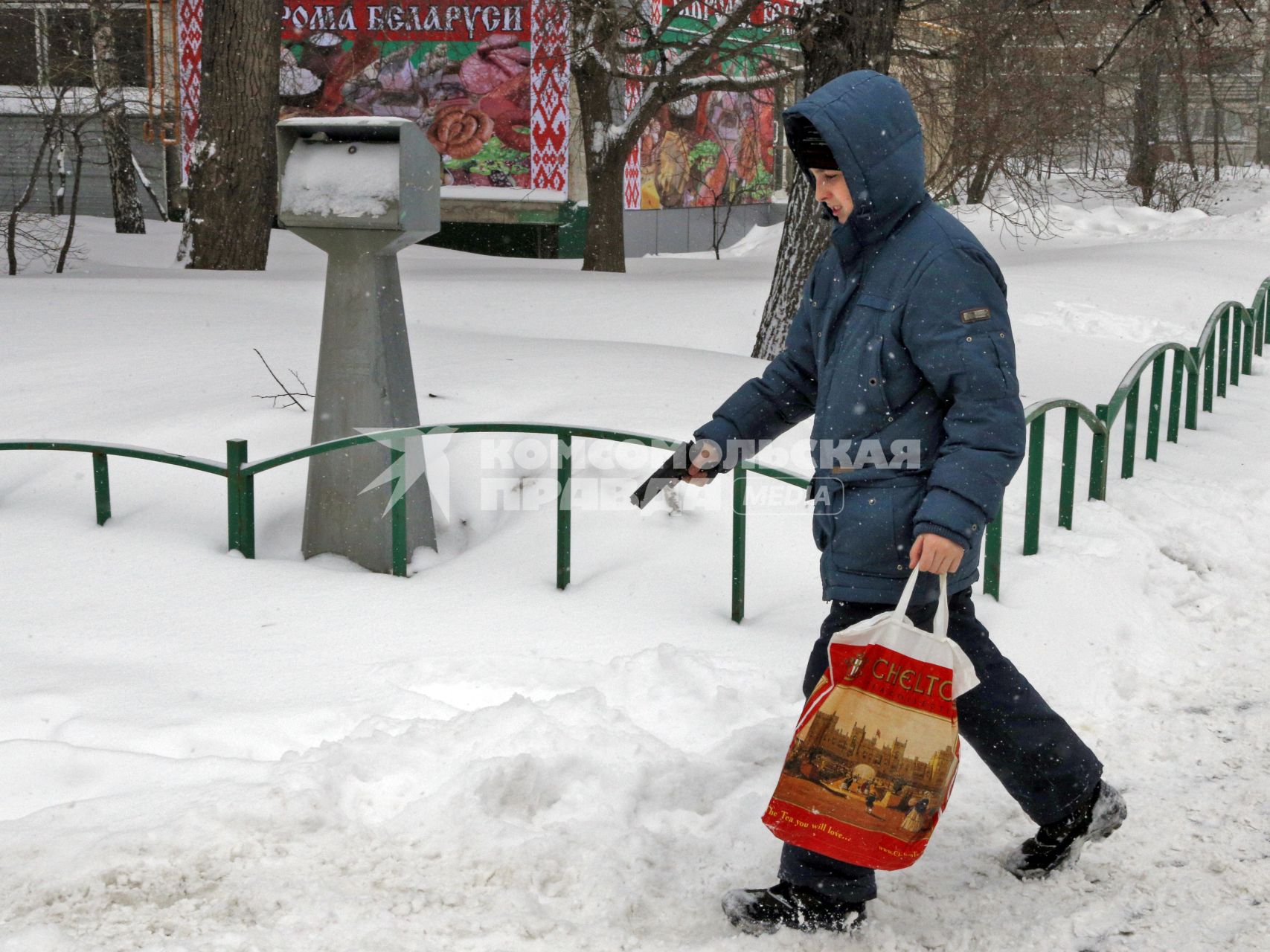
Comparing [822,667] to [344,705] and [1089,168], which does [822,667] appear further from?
[1089,168]

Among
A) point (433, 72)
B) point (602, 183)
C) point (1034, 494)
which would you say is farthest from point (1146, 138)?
point (1034, 494)

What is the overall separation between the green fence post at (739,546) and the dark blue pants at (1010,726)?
1.51 meters

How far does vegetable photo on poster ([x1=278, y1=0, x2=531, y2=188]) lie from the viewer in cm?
2058

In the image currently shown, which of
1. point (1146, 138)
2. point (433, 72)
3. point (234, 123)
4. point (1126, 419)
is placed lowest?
point (1126, 419)

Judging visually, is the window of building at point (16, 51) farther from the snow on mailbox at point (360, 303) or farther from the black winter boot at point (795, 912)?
the black winter boot at point (795, 912)

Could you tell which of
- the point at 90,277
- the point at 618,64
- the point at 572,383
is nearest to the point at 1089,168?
the point at 618,64

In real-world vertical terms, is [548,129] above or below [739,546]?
above

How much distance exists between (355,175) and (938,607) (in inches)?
114

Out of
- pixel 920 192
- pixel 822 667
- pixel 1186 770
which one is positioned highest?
pixel 920 192

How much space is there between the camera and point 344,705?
149 inches

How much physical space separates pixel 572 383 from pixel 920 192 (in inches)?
149

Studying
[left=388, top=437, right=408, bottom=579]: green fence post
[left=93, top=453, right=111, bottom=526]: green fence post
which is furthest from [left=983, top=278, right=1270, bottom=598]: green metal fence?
[left=93, top=453, right=111, bottom=526]: green fence post

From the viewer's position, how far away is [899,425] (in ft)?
8.95

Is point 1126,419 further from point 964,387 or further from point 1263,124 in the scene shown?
point 1263,124
